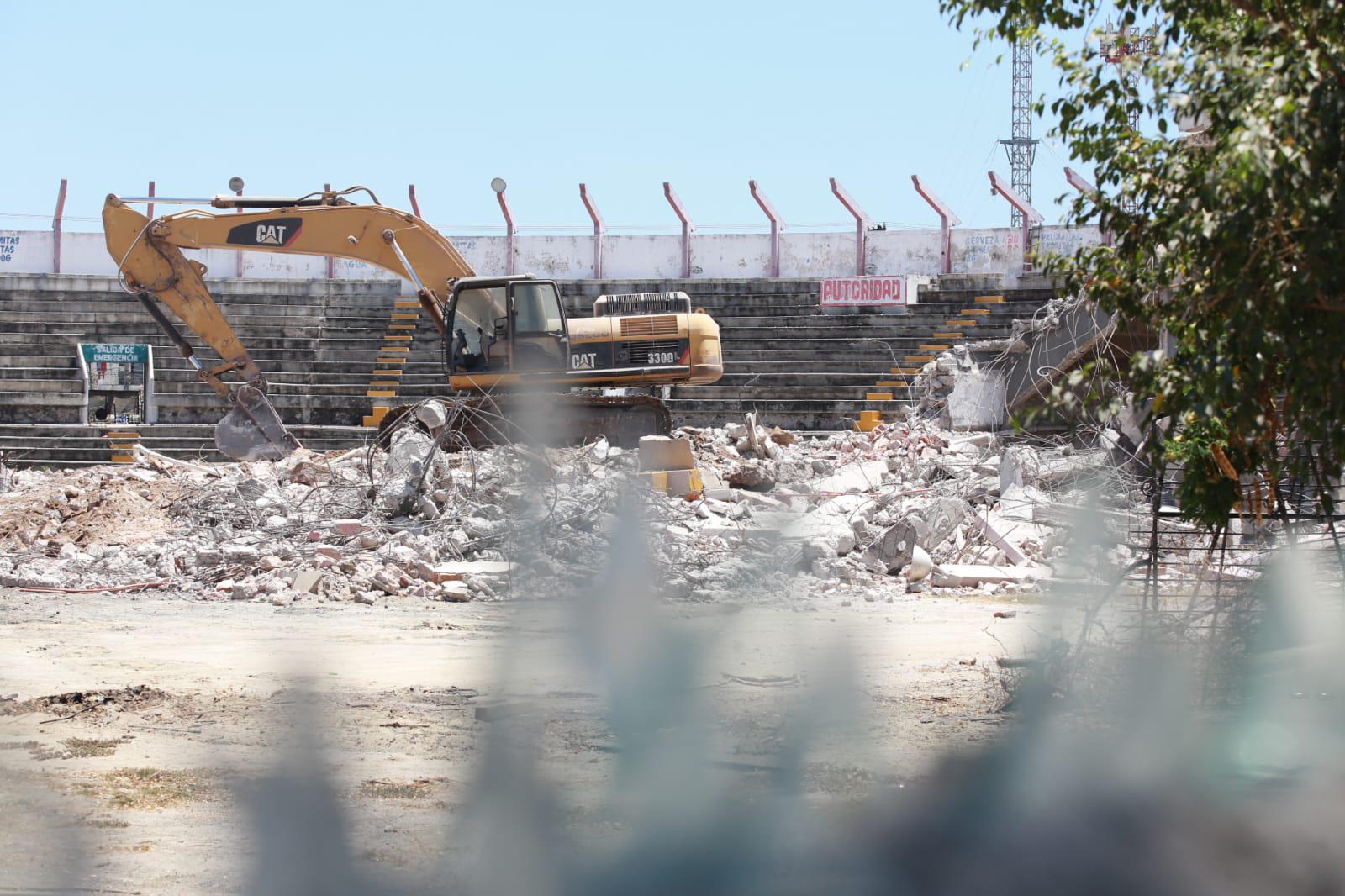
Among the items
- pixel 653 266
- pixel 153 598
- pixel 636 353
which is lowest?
pixel 153 598

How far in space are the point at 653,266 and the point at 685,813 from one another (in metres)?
27.0

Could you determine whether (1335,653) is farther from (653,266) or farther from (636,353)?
(653,266)

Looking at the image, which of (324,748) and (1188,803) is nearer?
(1188,803)

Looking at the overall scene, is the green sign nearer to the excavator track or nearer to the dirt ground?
the excavator track

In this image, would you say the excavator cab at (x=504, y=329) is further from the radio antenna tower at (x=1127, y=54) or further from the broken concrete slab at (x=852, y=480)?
the radio antenna tower at (x=1127, y=54)

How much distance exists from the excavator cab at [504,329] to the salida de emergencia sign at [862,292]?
12999 millimetres

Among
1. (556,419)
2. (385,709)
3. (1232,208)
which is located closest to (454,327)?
(556,419)

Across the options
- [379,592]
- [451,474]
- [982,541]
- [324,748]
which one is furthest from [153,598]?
[982,541]

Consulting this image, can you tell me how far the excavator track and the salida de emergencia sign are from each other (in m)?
11.9

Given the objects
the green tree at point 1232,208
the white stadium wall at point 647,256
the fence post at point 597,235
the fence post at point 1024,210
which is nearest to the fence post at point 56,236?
the white stadium wall at point 647,256

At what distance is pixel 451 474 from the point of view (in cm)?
1359

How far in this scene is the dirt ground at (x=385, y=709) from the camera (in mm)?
4793

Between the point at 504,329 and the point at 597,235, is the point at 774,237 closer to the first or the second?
the point at 597,235

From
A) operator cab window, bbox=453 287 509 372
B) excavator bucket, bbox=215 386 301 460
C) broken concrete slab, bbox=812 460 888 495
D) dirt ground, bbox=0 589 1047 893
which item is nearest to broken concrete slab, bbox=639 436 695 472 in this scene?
A: broken concrete slab, bbox=812 460 888 495
